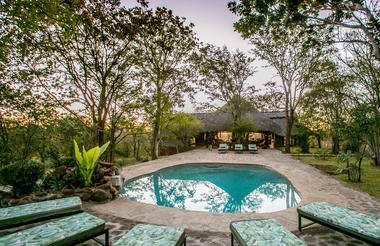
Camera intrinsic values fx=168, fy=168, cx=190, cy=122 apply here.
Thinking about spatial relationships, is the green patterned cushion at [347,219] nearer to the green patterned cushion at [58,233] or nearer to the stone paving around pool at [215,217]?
the stone paving around pool at [215,217]

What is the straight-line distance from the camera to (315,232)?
9.34 ft

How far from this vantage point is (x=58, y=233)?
2016 millimetres

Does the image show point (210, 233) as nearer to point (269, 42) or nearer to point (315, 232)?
point (315, 232)

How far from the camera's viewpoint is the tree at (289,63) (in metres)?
14.5

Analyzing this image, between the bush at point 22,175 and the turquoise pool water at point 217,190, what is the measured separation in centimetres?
248

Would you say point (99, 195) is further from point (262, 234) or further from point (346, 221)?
point (346, 221)

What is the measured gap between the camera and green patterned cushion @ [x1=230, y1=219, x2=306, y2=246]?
1.89 metres

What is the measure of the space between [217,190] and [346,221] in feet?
15.6

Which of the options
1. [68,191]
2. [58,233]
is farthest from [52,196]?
[58,233]

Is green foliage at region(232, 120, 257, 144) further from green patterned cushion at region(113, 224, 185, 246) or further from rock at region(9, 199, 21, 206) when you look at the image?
rock at region(9, 199, 21, 206)

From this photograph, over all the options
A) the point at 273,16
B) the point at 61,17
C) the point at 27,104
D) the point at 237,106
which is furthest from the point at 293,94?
the point at 27,104

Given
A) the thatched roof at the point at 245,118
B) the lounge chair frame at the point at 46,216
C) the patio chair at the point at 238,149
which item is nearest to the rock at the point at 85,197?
the lounge chair frame at the point at 46,216

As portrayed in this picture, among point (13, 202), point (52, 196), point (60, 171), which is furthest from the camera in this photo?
point (60, 171)

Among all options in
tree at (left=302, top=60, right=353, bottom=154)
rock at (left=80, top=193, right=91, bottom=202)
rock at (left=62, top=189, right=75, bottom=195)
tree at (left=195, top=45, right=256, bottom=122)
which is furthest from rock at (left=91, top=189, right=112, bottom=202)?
tree at (left=195, top=45, right=256, bottom=122)
